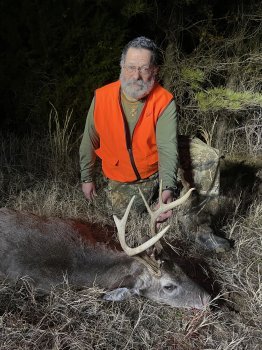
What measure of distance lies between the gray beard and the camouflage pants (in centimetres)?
82

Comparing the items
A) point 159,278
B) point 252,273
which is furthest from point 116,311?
point 252,273

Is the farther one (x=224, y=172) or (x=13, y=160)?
(x=224, y=172)

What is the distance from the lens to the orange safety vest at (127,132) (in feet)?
13.6

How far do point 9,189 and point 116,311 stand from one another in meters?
2.21

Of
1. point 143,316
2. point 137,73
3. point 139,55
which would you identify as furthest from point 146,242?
point 139,55

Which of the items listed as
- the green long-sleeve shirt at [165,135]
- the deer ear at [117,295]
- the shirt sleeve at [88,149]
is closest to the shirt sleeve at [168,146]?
the green long-sleeve shirt at [165,135]

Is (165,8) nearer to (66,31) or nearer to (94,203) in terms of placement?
(66,31)

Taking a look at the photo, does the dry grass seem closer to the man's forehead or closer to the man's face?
the man's face

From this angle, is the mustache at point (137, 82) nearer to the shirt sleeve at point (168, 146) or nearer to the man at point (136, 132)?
the man at point (136, 132)

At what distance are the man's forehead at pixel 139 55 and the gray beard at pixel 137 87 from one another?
0.56 feet

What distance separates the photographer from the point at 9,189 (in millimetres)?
5082

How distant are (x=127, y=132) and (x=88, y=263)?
50.4 inches

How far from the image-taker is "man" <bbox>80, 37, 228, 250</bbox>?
13.2 ft

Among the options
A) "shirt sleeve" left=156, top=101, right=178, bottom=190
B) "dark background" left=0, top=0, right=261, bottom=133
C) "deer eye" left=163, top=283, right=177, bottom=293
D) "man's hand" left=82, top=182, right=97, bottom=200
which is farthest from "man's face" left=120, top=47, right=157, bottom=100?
"dark background" left=0, top=0, right=261, bottom=133
